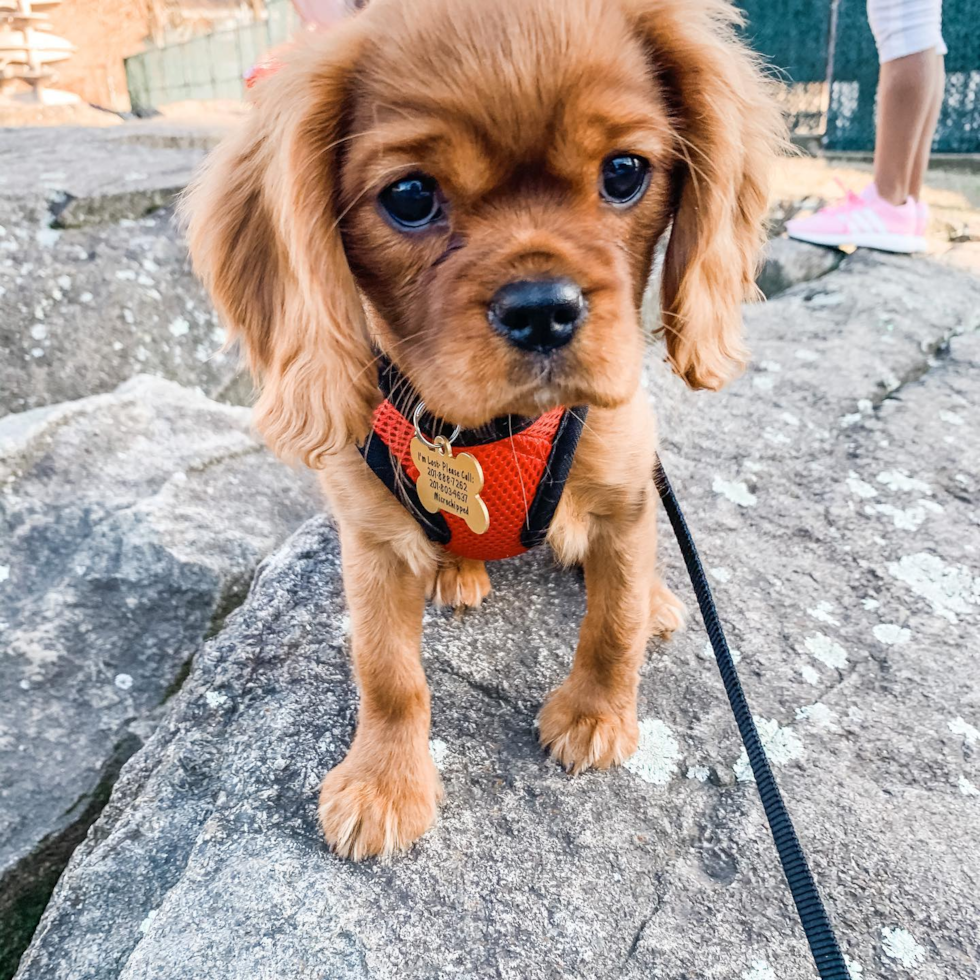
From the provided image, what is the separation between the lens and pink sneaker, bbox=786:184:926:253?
4.40 meters

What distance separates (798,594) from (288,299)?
1.47m

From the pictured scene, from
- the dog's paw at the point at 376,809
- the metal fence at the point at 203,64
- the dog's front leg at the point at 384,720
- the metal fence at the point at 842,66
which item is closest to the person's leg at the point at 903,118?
the metal fence at the point at 842,66

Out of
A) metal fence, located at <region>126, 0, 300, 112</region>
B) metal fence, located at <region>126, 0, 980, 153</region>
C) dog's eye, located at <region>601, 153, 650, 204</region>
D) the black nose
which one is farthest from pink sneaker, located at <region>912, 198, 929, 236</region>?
metal fence, located at <region>126, 0, 300, 112</region>

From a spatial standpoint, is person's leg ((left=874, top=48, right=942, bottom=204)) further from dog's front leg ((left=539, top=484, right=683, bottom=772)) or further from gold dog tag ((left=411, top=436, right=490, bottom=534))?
gold dog tag ((left=411, top=436, right=490, bottom=534))

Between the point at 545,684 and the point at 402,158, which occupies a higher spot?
the point at 402,158

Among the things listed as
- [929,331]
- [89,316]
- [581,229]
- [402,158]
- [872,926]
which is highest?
[402,158]

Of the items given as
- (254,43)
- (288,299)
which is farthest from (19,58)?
(288,299)

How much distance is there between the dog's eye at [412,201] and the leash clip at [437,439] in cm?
34

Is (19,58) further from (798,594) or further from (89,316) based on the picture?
(798,594)

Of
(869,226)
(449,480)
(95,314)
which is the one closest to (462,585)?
(449,480)

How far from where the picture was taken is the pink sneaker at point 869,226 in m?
4.40

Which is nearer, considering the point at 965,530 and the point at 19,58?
the point at 965,530

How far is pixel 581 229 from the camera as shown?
4.44 ft

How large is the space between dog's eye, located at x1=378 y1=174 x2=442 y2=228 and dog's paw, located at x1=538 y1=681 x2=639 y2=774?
3.34 ft
